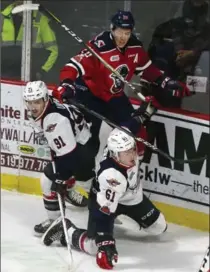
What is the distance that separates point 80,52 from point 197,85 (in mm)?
561

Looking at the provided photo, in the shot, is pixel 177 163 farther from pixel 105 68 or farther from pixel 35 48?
pixel 35 48

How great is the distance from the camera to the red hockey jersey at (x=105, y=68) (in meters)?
3.19

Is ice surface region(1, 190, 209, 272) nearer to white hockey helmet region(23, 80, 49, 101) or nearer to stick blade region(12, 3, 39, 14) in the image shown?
white hockey helmet region(23, 80, 49, 101)

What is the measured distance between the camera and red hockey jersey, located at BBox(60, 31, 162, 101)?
3.19 meters

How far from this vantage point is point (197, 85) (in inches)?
133

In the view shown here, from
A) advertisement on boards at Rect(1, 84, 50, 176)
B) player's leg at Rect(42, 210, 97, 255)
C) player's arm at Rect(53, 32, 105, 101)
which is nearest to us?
player's leg at Rect(42, 210, 97, 255)

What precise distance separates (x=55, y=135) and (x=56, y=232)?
1.36 ft

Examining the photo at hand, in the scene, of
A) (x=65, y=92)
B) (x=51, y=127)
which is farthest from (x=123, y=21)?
(x=51, y=127)

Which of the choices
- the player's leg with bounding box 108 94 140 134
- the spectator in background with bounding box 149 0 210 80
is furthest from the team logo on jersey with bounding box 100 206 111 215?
the spectator in background with bounding box 149 0 210 80

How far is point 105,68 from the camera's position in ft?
10.5

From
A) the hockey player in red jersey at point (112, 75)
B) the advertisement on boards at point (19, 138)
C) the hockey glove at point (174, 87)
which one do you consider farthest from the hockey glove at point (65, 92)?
the advertisement on boards at point (19, 138)

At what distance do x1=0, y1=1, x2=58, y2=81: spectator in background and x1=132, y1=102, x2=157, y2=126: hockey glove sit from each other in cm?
53

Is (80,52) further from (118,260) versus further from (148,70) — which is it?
(118,260)

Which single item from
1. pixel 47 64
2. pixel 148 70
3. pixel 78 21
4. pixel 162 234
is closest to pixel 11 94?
pixel 47 64
